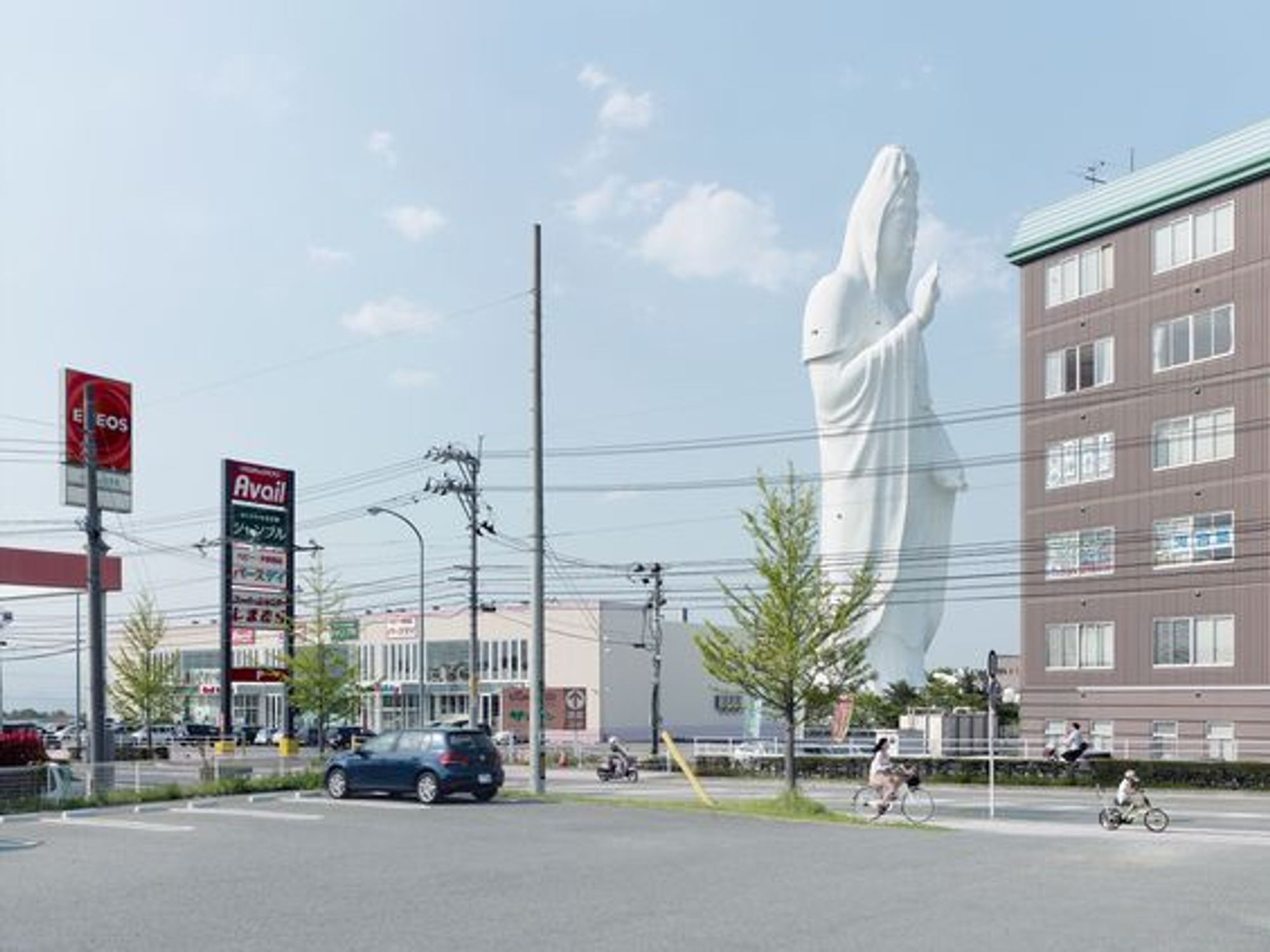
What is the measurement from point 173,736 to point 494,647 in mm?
22205

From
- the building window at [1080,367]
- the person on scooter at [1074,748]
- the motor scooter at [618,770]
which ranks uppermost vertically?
the building window at [1080,367]

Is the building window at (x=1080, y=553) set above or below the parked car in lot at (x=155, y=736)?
above

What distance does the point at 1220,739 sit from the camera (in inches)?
1743

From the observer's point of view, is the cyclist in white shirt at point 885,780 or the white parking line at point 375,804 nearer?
the cyclist in white shirt at point 885,780

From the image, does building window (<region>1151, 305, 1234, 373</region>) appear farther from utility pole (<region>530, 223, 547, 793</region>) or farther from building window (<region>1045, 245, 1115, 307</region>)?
utility pole (<region>530, 223, 547, 793</region>)

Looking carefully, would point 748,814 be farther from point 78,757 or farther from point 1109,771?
point 78,757

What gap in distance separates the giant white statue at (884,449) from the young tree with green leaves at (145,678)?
30076 mm

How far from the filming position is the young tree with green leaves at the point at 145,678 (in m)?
67.4

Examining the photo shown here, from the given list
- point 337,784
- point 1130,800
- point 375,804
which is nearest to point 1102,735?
point 1130,800

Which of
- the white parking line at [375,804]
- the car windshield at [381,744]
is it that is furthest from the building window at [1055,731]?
the white parking line at [375,804]

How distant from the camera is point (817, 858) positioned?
19.9 m

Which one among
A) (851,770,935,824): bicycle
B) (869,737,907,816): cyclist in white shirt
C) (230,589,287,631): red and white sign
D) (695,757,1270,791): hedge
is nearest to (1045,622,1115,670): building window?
(695,757,1270,791): hedge

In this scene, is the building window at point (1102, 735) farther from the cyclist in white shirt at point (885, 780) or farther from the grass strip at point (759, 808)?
the cyclist in white shirt at point (885, 780)

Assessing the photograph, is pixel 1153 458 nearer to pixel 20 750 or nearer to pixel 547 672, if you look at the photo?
pixel 20 750
